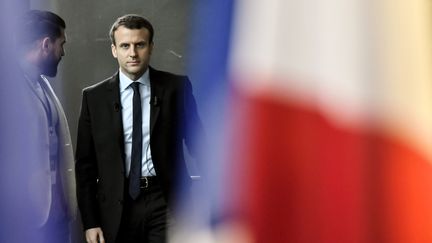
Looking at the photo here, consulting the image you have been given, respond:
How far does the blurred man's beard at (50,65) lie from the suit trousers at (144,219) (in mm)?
457

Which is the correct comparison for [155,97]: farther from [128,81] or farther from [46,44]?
[46,44]

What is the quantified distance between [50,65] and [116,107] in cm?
24

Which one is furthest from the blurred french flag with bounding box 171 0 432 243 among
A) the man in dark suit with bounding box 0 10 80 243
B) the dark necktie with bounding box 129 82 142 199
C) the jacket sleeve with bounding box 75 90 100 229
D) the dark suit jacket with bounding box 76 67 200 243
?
the jacket sleeve with bounding box 75 90 100 229

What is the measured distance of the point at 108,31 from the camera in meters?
2.41

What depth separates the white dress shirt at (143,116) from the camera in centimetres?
219

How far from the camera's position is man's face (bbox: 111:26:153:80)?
2170mm

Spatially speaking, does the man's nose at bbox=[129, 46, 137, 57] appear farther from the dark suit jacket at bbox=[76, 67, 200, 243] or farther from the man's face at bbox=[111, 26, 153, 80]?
the dark suit jacket at bbox=[76, 67, 200, 243]

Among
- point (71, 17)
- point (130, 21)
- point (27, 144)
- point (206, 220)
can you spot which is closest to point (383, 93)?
point (206, 220)

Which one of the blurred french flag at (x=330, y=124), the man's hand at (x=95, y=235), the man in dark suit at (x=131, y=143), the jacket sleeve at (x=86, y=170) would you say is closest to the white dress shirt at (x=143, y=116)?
the man in dark suit at (x=131, y=143)

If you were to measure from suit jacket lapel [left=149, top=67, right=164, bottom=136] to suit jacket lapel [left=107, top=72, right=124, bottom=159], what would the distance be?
10 centimetres

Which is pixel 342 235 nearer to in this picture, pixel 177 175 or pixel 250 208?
pixel 250 208

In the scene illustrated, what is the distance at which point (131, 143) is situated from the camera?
86.5 inches

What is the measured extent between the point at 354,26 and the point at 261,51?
0.16 m

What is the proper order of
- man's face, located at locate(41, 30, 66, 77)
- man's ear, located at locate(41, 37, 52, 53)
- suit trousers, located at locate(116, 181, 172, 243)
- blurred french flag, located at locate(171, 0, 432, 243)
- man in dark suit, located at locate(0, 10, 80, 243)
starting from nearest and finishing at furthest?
blurred french flag, located at locate(171, 0, 432, 243) < man in dark suit, located at locate(0, 10, 80, 243) < man's ear, located at locate(41, 37, 52, 53) < man's face, located at locate(41, 30, 66, 77) < suit trousers, located at locate(116, 181, 172, 243)
